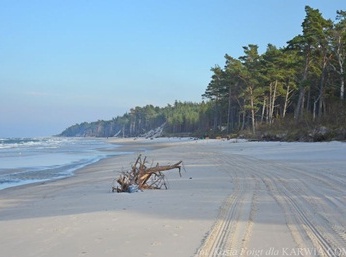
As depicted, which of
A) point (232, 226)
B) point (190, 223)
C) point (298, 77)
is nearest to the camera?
point (232, 226)

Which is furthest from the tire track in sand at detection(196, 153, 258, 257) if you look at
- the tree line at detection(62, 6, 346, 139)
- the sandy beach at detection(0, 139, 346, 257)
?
the tree line at detection(62, 6, 346, 139)

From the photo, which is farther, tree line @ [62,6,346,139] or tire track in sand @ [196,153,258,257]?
tree line @ [62,6,346,139]

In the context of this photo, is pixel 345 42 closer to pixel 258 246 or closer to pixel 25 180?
pixel 25 180

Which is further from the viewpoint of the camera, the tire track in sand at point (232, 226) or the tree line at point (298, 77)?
the tree line at point (298, 77)

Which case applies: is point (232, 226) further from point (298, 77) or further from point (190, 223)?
point (298, 77)

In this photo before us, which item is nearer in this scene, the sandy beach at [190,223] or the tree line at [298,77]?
the sandy beach at [190,223]

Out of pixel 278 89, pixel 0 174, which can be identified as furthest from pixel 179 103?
pixel 0 174

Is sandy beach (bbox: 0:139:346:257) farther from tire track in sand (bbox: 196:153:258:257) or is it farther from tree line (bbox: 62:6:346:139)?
tree line (bbox: 62:6:346:139)

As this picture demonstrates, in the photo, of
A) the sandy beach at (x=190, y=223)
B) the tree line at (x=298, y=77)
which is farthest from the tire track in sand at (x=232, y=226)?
the tree line at (x=298, y=77)

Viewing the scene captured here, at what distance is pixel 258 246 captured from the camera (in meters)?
4.49

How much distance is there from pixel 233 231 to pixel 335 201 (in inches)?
129

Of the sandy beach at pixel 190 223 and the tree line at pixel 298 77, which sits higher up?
the tree line at pixel 298 77

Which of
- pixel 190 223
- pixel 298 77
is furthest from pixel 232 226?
pixel 298 77

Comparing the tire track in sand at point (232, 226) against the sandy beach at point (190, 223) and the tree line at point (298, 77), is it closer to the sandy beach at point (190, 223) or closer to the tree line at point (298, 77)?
the sandy beach at point (190, 223)
